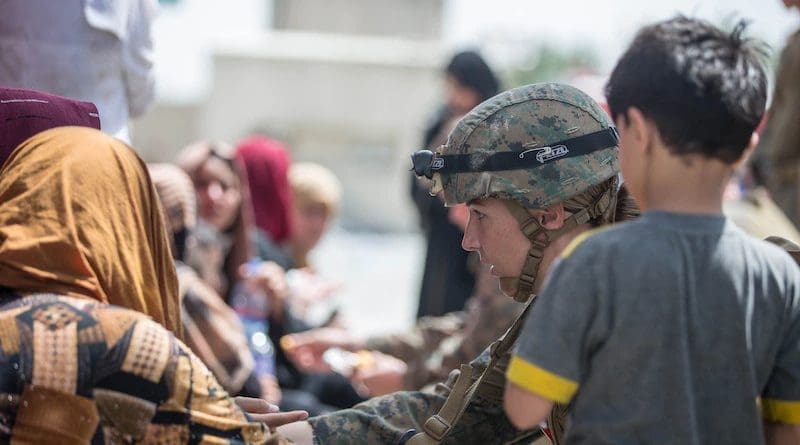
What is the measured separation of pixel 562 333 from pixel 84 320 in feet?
2.97

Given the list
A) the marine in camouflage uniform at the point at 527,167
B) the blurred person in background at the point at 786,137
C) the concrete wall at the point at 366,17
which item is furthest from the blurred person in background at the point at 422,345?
the concrete wall at the point at 366,17

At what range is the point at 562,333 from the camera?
1.93 metres

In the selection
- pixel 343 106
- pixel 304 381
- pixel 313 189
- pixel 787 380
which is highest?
pixel 787 380

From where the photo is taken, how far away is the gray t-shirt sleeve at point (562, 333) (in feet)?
6.33

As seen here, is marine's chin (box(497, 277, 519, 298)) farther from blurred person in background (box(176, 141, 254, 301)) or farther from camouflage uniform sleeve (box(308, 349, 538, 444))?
blurred person in background (box(176, 141, 254, 301))

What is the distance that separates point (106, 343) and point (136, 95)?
1.80 metres

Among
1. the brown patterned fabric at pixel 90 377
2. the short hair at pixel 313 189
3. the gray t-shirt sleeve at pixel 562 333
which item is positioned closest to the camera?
the gray t-shirt sleeve at pixel 562 333

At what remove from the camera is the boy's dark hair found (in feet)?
6.46

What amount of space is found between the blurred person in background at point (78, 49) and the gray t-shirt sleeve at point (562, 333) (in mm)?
2101

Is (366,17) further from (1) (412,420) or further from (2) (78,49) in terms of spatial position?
(1) (412,420)

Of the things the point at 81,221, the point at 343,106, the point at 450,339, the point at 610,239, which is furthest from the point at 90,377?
the point at 343,106

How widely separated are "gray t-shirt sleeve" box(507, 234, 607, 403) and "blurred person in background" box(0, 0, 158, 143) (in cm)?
210

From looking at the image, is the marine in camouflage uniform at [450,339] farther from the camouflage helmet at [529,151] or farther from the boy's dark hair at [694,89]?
the boy's dark hair at [694,89]

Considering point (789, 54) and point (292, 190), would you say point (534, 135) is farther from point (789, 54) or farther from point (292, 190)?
point (292, 190)
